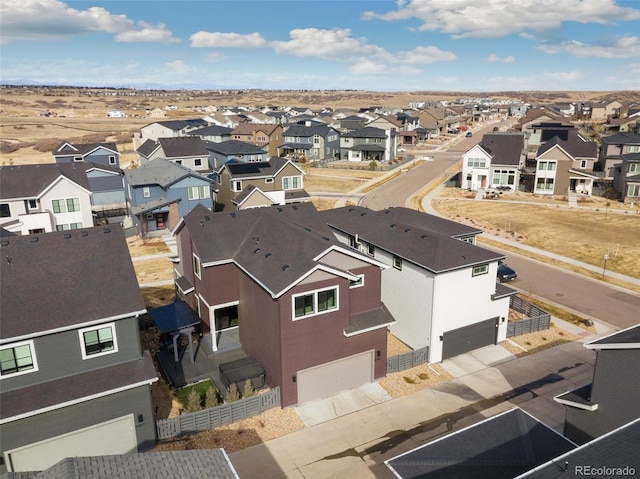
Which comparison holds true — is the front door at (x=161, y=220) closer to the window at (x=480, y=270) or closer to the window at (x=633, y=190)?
the window at (x=480, y=270)

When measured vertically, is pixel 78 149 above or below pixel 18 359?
above

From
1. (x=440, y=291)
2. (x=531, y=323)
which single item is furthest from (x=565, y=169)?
(x=440, y=291)

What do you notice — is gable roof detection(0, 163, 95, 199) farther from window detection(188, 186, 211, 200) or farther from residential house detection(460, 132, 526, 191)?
residential house detection(460, 132, 526, 191)

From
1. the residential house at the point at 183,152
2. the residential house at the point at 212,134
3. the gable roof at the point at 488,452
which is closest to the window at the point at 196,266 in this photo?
the gable roof at the point at 488,452

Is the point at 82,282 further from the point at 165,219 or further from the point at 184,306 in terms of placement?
the point at 165,219

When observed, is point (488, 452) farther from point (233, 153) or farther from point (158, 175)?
point (233, 153)

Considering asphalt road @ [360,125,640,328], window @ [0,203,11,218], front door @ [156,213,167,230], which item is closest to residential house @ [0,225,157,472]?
window @ [0,203,11,218]
